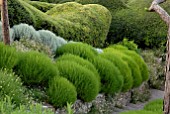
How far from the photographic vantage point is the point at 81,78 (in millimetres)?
7262

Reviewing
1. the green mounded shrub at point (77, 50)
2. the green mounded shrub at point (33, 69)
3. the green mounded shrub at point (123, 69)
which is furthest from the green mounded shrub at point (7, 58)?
the green mounded shrub at point (123, 69)

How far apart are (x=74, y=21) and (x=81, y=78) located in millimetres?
5919

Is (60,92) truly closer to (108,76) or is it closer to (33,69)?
(33,69)

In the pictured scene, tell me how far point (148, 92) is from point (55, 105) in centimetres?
572

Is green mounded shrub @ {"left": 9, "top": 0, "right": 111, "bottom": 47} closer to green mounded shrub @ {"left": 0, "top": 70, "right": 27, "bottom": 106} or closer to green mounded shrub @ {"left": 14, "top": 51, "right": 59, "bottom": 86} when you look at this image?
green mounded shrub @ {"left": 14, "top": 51, "right": 59, "bottom": 86}

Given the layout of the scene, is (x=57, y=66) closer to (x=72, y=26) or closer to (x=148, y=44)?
(x=72, y=26)

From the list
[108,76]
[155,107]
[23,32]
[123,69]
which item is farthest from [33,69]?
[123,69]

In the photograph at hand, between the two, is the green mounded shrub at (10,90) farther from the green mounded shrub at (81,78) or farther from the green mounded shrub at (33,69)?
the green mounded shrub at (81,78)

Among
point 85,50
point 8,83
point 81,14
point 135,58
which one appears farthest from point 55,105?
point 81,14

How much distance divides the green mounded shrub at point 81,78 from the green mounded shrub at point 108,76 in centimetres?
102

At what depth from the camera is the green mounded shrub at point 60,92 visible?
252 inches

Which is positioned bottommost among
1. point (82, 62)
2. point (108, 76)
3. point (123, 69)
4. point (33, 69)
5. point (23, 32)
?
point (123, 69)

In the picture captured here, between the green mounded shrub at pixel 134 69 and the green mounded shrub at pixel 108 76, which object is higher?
the green mounded shrub at pixel 108 76

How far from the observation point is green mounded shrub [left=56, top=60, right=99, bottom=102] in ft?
23.7
